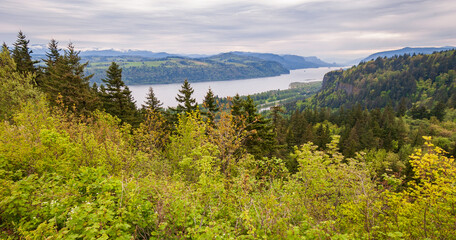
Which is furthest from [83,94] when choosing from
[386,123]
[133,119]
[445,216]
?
[386,123]

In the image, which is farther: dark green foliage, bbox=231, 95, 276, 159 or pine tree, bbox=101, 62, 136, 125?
pine tree, bbox=101, 62, 136, 125

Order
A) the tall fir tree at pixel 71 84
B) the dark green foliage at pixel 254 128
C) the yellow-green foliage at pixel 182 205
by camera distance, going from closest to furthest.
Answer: the yellow-green foliage at pixel 182 205 < the tall fir tree at pixel 71 84 < the dark green foliage at pixel 254 128

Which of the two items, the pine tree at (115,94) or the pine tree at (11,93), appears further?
the pine tree at (115,94)

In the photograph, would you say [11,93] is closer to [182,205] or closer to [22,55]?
[22,55]

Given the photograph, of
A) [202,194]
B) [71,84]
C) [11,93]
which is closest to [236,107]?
[202,194]

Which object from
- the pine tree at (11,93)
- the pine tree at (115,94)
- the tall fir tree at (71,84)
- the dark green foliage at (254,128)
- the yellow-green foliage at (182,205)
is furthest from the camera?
the pine tree at (115,94)

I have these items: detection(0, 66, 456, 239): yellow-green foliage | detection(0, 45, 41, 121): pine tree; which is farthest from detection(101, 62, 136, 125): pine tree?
detection(0, 66, 456, 239): yellow-green foliage

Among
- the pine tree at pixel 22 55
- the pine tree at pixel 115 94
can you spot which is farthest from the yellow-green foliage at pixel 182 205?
the pine tree at pixel 22 55

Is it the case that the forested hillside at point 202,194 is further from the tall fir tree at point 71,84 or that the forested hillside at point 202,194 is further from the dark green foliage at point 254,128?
the dark green foliage at point 254,128

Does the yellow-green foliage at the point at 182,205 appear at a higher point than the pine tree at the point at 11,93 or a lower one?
lower

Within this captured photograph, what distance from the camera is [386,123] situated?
85.1 m

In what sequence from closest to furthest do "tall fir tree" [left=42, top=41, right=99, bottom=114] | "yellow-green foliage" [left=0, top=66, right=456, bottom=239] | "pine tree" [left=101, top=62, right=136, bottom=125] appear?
Result: "yellow-green foliage" [left=0, top=66, right=456, bottom=239] < "tall fir tree" [left=42, top=41, right=99, bottom=114] < "pine tree" [left=101, top=62, right=136, bottom=125]

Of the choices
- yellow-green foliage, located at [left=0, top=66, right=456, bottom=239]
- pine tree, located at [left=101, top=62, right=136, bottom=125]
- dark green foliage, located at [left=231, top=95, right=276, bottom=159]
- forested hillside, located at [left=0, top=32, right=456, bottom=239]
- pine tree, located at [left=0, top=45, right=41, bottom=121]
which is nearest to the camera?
yellow-green foliage, located at [left=0, top=66, right=456, bottom=239]

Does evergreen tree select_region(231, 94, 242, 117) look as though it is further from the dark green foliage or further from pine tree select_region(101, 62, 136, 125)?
pine tree select_region(101, 62, 136, 125)
